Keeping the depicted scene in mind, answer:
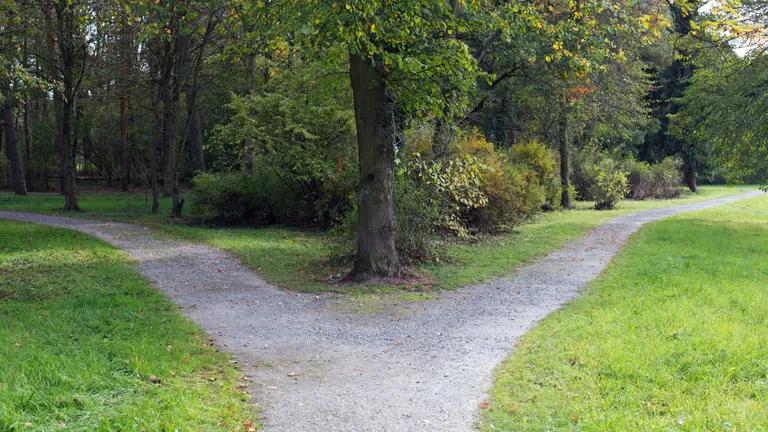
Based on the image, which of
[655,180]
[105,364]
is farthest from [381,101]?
[655,180]

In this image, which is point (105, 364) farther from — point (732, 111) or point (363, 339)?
point (732, 111)

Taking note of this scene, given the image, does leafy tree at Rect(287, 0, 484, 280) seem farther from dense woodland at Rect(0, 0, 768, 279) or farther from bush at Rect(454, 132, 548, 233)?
bush at Rect(454, 132, 548, 233)

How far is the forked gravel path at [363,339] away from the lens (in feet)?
15.7

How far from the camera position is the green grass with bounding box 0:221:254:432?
4.18 metres

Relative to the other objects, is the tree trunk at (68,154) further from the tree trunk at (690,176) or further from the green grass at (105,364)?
the tree trunk at (690,176)

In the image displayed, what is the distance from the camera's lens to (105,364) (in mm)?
5180

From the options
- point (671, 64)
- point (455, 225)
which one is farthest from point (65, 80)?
point (671, 64)

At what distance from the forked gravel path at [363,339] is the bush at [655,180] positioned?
23.8 m

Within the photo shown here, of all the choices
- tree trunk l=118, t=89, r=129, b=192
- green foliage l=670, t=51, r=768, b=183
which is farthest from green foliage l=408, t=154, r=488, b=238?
tree trunk l=118, t=89, r=129, b=192

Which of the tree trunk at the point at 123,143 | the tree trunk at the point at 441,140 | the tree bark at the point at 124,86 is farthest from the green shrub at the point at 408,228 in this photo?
the tree trunk at the point at 123,143

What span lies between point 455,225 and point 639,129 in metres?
29.4

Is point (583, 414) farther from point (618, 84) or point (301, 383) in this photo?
point (618, 84)

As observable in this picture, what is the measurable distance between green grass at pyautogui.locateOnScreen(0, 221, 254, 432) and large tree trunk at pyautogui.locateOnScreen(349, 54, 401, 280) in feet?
10.8

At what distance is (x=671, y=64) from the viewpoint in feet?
133
